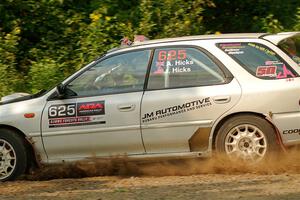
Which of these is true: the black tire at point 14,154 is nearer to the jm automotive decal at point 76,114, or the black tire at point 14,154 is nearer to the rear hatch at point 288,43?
the jm automotive decal at point 76,114

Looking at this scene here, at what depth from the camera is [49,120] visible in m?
7.39

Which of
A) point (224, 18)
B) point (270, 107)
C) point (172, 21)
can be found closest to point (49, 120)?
point (270, 107)

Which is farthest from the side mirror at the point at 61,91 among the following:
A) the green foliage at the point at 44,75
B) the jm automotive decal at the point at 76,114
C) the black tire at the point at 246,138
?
the green foliage at the point at 44,75

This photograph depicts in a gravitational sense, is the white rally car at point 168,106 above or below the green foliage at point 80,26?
below

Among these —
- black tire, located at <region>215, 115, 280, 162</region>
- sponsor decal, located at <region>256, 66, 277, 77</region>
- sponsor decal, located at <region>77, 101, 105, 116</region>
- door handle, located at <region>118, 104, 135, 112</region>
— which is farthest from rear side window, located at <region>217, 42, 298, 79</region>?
sponsor decal, located at <region>77, 101, 105, 116</region>

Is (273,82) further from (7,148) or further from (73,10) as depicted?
(73,10)

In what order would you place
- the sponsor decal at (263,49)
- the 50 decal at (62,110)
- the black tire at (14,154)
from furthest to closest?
the black tire at (14,154) → the 50 decal at (62,110) → the sponsor decal at (263,49)

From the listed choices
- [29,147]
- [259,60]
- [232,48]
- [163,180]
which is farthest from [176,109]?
[29,147]

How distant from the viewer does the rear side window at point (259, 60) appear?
690cm

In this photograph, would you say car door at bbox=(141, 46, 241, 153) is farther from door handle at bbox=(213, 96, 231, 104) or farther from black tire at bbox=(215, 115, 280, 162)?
black tire at bbox=(215, 115, 280, 162)

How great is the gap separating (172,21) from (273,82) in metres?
5.26

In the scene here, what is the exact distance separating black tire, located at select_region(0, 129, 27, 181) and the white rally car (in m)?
0.01

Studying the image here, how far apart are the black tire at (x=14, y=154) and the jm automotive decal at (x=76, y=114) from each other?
46 centimetres

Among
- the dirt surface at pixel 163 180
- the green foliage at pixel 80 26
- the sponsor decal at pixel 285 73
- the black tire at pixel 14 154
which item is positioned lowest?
the dirt surface at pixel 163 180
